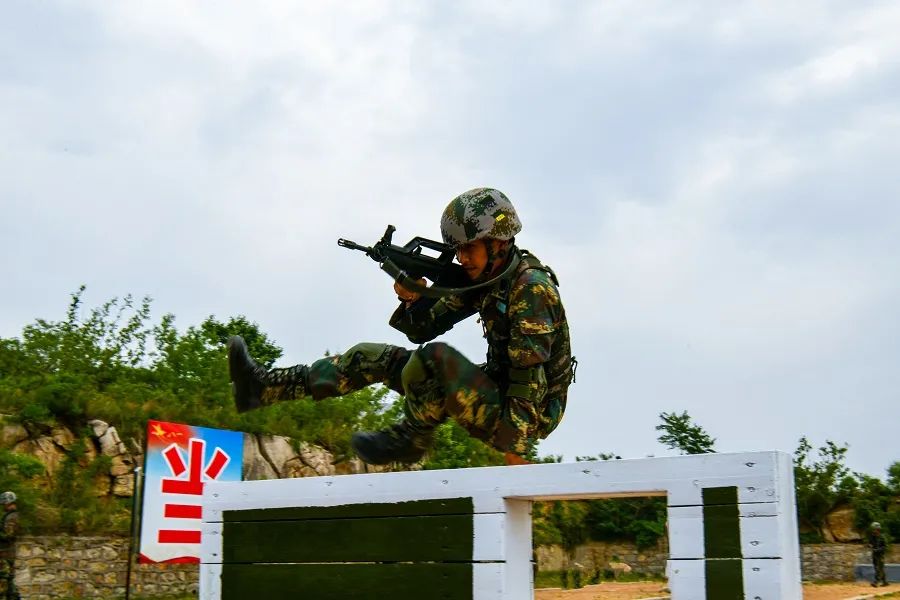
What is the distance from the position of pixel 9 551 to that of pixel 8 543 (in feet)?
0.55

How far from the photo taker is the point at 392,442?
4.86 meters

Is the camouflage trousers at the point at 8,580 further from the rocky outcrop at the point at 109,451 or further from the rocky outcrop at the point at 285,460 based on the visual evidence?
the rocky outcrop at the point at 285,460

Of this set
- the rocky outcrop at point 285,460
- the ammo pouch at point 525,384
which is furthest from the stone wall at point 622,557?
the ammo pouch at point 525,384

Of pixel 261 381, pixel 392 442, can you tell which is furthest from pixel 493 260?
pixel 261 381

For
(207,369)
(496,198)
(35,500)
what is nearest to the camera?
(496,198)

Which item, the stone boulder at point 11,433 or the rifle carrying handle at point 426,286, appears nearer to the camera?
the rifle carrying handle at point 426,286

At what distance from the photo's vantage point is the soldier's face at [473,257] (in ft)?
15.4

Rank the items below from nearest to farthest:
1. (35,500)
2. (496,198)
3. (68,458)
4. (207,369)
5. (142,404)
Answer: (496,198) → (35,500) → (68,458) → (142,404) → (207,369)

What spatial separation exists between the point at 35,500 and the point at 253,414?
234 inches

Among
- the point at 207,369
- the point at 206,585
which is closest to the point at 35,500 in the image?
the point at 207,369

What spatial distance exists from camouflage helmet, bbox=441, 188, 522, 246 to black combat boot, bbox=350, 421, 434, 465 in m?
0.91

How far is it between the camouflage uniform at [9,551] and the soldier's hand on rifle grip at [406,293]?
454 inches

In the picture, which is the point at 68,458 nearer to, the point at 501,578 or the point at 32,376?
the point at 32,376

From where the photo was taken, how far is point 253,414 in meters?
21.5
